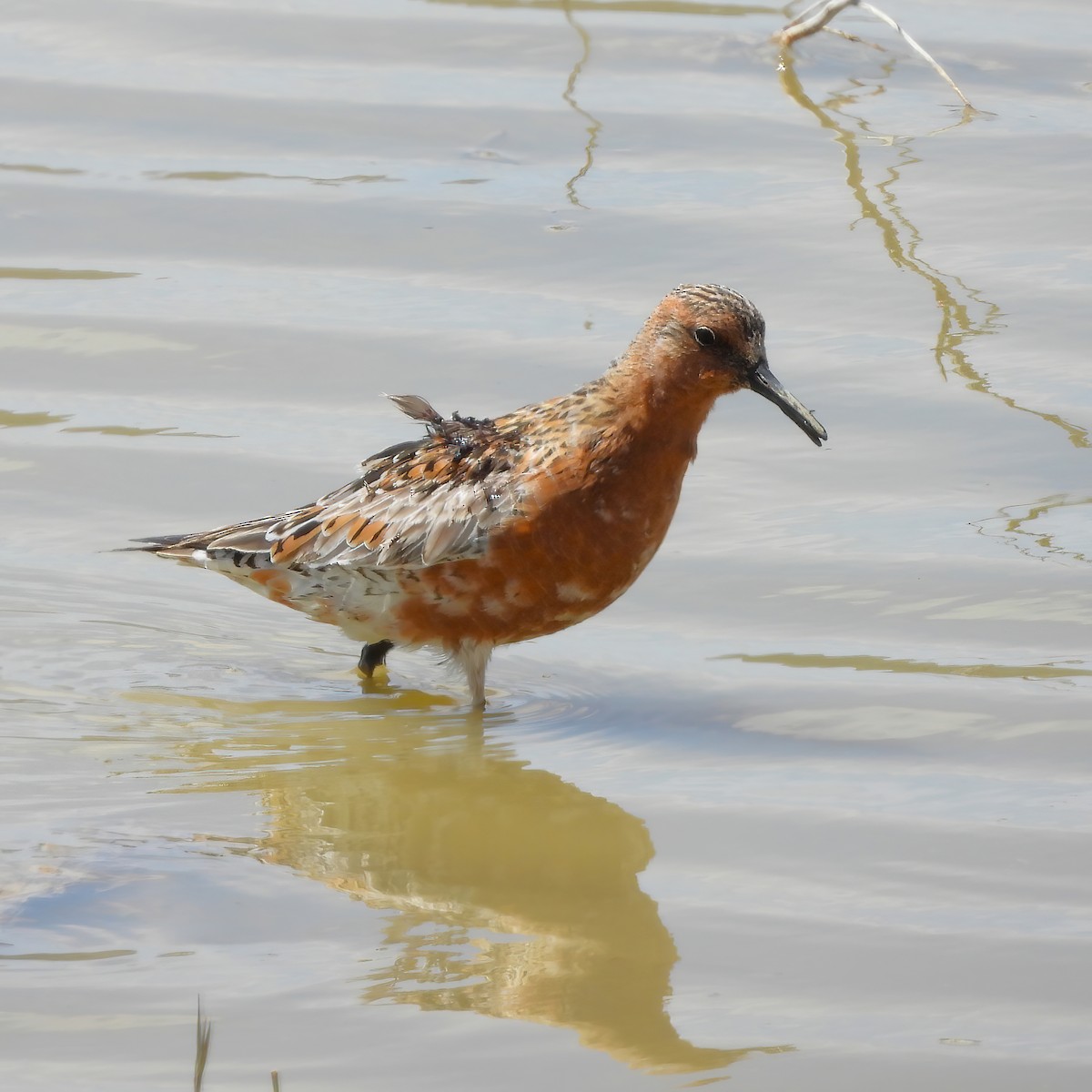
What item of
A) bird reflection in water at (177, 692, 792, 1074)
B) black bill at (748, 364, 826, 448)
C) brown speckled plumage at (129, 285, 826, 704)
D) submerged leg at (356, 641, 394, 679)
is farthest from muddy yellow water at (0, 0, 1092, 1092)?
black bill at (748, 364, 826, 448)

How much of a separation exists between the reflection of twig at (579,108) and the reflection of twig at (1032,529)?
11.2 ft

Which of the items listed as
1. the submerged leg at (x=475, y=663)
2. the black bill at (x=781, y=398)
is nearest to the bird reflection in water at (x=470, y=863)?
the submerged leg at (x=475, y=663)

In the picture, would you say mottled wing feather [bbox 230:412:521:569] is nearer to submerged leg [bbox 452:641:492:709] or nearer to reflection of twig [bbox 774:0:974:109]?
submerged leg [bbox 452:641:492:709]

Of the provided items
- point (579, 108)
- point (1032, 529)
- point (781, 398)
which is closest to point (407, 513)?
point (781, 398)

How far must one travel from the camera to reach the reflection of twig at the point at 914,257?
961cm

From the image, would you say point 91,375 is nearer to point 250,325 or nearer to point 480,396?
point 250,325

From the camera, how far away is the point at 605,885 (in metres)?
6.23

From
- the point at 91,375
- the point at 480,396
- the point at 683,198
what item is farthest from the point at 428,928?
the point at 683,198

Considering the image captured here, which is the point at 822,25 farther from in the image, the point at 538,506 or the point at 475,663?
the point at 475,663

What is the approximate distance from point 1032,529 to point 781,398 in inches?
61.6

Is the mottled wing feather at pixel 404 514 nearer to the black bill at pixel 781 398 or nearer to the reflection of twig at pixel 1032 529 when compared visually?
the black bill at pixel 781 398

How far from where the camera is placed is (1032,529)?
8523 mm

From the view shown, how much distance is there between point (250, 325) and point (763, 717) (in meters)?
3.87

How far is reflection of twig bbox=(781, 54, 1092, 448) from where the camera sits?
961cm
